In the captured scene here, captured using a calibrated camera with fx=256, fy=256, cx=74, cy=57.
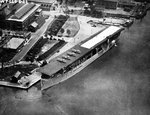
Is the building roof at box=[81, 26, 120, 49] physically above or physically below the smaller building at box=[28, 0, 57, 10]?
below

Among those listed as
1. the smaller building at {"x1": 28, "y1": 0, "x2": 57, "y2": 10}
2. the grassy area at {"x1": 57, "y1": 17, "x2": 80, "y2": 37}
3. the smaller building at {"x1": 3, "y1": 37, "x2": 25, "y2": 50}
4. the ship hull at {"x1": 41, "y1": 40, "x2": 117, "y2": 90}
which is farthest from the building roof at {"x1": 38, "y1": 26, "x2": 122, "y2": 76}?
the smaller building at {"x1": 28, "y1": 0, "x2": 57, "y2": 10}

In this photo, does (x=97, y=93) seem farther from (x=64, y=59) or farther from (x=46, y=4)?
(x=46, y=4)

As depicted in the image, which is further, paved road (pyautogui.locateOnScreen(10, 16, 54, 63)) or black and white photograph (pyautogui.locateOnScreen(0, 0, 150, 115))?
paved road (pyautogui.locateOnScreen(10, 16, 54, 63))

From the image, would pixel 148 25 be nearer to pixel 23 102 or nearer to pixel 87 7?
pixel 87 7

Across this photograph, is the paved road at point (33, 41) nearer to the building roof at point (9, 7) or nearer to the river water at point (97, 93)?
the building roof at point (9, 7)

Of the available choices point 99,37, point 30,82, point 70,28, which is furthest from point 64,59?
point 70,28

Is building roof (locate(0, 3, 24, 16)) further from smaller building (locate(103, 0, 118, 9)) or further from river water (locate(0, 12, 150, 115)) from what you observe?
smaller building (locate(103, 0, 118, 9))
